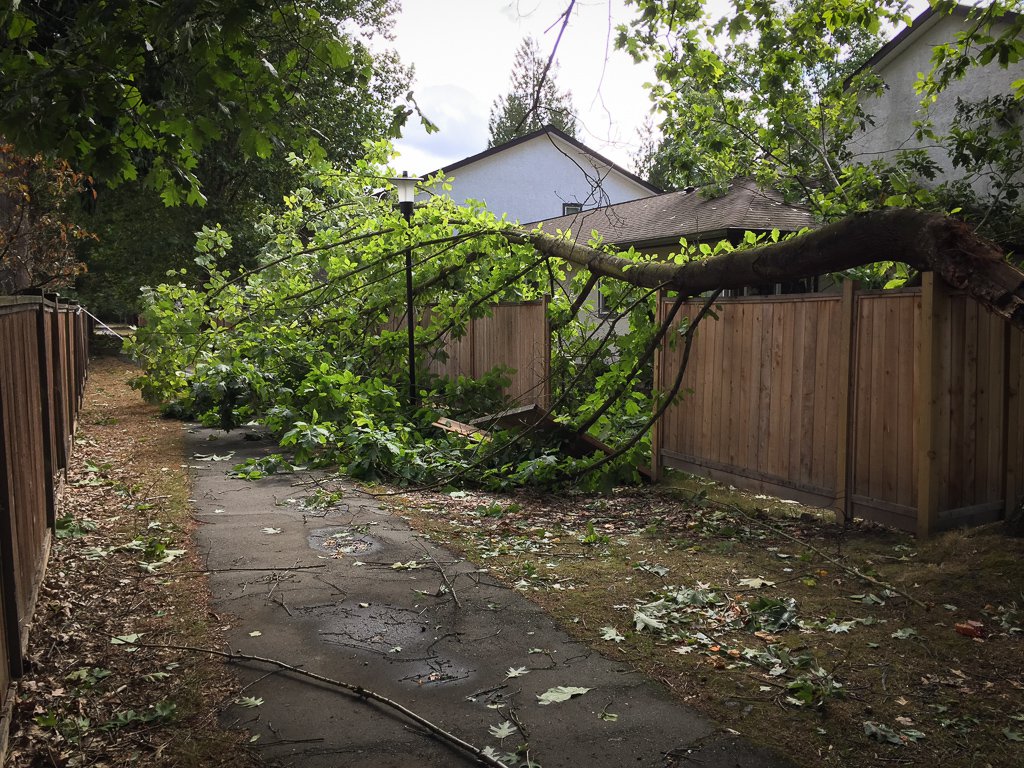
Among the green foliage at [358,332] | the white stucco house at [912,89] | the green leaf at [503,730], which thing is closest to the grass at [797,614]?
the green leaf at [503,730]

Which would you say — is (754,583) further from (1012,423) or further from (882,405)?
(1012,423)

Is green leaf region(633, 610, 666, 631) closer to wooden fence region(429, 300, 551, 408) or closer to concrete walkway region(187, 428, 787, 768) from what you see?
concrete walkway region(187, 428, 787, 768)

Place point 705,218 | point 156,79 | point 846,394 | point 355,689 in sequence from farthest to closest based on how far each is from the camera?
point 705,218 → point 846,394 → point 156,79 → point 355,689

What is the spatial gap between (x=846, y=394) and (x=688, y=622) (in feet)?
9.05

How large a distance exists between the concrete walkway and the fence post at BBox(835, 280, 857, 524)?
2998 millimetres

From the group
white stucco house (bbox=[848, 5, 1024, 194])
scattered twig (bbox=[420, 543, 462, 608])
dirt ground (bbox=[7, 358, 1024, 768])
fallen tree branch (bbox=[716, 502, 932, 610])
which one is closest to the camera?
dirt ground (bbox=[7, 358, 1024, 768])

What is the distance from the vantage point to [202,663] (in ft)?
12.9

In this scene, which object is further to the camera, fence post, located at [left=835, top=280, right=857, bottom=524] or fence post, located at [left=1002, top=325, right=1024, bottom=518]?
fence post, located at [left=835, top=280, right=857, bottom=524]

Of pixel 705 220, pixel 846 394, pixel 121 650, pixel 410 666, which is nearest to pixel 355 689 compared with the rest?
pixel 410 666

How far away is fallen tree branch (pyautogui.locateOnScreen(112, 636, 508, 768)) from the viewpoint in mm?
3123

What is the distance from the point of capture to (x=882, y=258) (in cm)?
543

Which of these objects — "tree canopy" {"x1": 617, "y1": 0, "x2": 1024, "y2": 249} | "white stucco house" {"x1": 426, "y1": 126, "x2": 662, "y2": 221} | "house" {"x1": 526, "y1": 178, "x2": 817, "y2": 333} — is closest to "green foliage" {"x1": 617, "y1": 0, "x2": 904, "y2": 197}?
"tree canopy" {"x1": 617, "y1": 0, "x2": 1024, "y2": 249}

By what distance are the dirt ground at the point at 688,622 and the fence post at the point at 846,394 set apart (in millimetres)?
332

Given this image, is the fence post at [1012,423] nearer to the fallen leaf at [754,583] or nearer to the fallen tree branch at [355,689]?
the fallen leaf at [754,583]
